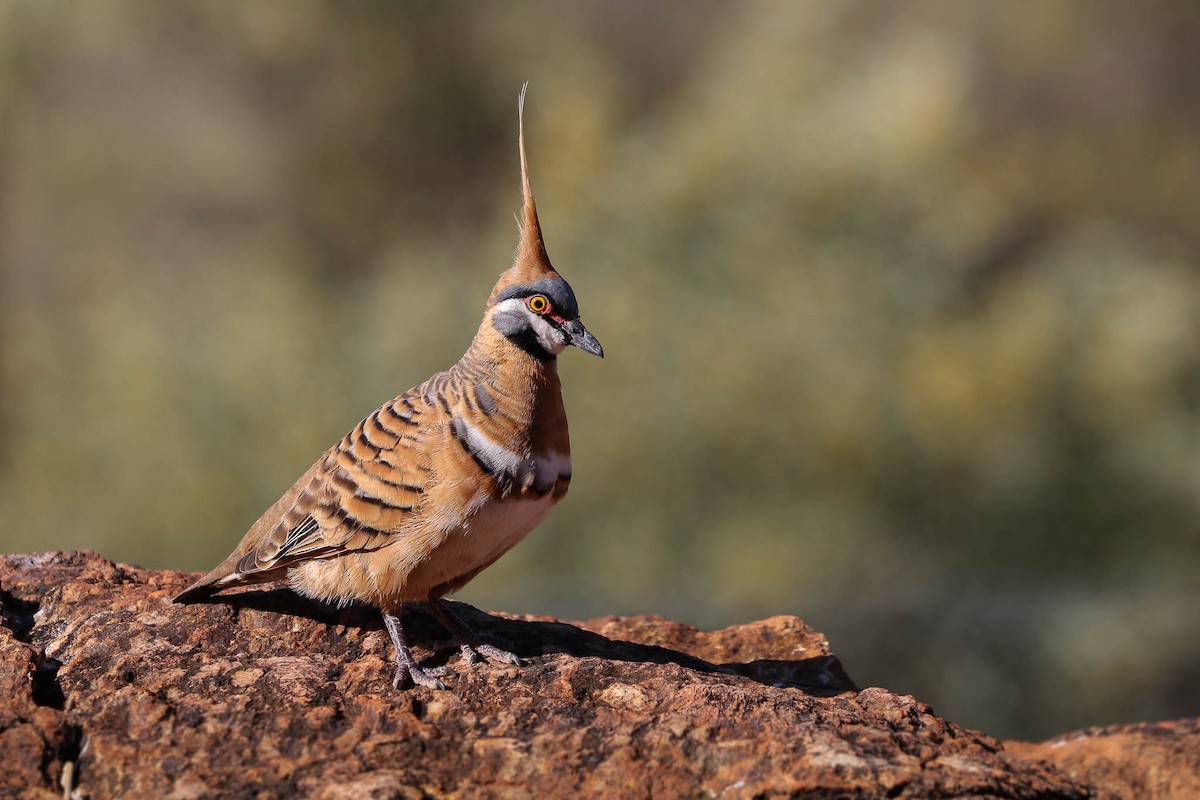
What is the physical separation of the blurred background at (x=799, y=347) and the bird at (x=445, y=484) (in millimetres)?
7525

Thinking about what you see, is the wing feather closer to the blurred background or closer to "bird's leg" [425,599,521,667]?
"bird's leg" [425,599,521,667]

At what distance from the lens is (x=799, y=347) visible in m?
12.9

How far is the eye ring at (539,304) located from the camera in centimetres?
532

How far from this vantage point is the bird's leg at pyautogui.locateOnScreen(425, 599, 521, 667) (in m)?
4.91

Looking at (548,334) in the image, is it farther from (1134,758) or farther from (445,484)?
(1134,758)

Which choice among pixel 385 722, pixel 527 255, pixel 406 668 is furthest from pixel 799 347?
pixel 385 722

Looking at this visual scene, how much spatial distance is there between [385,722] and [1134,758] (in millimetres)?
3355

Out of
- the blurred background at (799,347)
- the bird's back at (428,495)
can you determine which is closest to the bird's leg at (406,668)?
the bird's back at (428,495)

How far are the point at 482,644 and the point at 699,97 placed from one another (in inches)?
483

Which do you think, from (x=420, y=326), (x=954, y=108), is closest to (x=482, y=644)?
(x=420, y=326)

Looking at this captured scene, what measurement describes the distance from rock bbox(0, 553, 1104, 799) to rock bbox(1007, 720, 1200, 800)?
93 cm

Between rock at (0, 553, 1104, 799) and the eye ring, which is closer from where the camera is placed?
rock at (0, 553, 1104, 799)

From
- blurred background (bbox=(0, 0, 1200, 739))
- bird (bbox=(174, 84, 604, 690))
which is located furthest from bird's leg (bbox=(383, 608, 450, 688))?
blurred background (bbox=(0, 0, 1200, 739))

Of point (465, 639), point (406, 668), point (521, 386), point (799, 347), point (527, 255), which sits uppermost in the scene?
point (799, 347)
